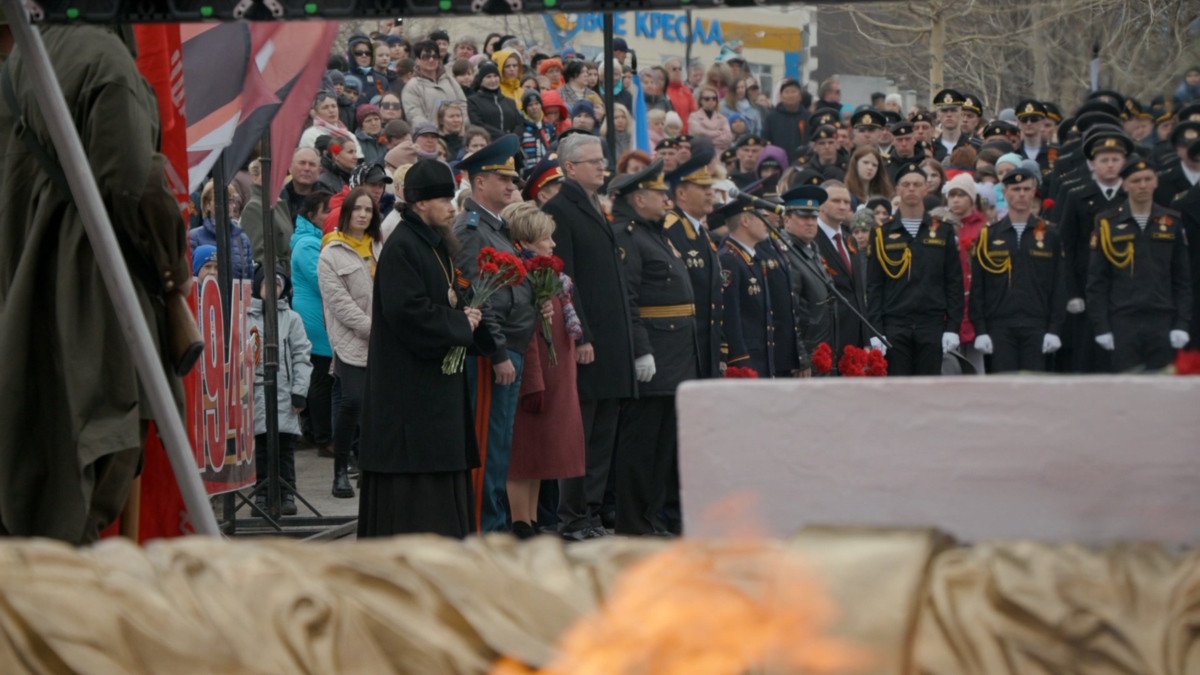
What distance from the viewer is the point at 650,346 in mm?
8383

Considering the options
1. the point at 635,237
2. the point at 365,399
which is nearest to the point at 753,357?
the point at 635,237

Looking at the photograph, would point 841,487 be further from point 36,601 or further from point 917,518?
point 36,601

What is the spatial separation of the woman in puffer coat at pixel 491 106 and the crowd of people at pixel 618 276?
2 cm

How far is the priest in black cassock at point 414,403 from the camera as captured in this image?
6312 mm

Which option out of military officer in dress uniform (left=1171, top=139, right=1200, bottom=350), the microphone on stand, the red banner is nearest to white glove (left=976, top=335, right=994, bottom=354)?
military officer in dress uniform (left=1171, top=139, right=1200, bottom=350)

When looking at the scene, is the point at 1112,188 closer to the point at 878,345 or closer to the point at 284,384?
the point at 878,345

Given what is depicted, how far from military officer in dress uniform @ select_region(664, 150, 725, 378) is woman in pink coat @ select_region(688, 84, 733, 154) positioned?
785cm

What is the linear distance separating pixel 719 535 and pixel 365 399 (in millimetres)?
4204

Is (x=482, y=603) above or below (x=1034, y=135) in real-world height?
below

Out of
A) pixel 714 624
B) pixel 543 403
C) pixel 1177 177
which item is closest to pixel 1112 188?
pixel 1177 177

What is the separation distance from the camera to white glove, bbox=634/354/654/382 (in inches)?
327

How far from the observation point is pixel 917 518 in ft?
7.86

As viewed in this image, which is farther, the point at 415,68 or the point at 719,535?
the point at 415,68

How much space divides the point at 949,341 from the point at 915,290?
0.44 m
